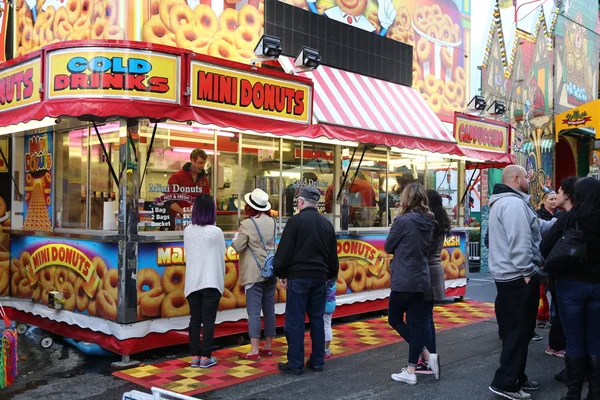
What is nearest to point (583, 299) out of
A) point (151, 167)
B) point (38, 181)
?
point (151, 167)

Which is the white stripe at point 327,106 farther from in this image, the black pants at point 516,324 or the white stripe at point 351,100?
the black pants at point 516,324

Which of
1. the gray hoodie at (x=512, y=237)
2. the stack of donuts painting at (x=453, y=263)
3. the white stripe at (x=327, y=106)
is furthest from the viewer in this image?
the stack of donuts painting at (x=453, y=263)

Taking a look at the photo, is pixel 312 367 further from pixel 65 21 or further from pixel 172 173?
pixel 65 21

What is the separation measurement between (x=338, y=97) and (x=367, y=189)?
6.80 ft

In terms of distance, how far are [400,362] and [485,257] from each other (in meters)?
9.74

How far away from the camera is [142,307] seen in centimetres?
672

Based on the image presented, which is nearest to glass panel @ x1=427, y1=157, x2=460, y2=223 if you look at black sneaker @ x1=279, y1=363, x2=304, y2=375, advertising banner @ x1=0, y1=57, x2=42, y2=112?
black sneaker @ x1=279, y1=363, x2=304, y2=375

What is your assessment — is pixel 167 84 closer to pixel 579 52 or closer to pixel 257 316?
pixel 257 316

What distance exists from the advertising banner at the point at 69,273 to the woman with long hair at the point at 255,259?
143 centimetres

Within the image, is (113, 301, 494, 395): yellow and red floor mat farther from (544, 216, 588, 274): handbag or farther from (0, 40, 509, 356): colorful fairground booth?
(544, 216, 588, 274): handbag

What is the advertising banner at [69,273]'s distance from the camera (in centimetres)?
676

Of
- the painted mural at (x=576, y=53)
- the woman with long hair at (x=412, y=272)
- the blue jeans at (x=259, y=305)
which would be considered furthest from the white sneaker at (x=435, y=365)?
the painted mural at (x=576, y=53)

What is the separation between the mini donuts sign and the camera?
1073 centimetres

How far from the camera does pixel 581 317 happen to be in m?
4.94
